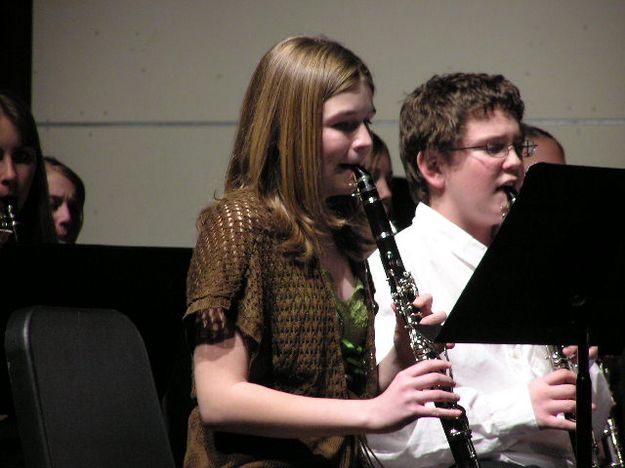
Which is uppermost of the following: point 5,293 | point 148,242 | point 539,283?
point 539,283

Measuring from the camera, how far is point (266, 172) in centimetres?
170

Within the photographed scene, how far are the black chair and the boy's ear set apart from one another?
0.91 m

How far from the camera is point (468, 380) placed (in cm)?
190

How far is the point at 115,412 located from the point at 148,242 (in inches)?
89.1

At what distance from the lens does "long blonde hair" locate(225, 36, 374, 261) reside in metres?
1.66

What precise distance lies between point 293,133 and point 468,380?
23.5 inches

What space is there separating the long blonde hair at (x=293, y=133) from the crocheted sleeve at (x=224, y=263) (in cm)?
6

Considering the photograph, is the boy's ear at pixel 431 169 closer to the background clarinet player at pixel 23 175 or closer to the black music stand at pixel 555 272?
the black music stand at pixel 555 272

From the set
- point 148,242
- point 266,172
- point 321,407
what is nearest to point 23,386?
point 321,407

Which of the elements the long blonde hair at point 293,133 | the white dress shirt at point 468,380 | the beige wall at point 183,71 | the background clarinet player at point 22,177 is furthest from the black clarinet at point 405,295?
the beige wall at point 183,71

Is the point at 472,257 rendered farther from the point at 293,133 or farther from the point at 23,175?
the point at 23,175

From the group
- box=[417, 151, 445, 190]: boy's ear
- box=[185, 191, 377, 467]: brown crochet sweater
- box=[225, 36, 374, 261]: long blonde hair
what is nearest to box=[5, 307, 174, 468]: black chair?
box=[185, 191, 377, 467]: brown crochet sweater

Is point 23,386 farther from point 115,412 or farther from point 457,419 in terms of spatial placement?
point 457,419

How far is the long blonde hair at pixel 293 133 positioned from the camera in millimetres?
1656
